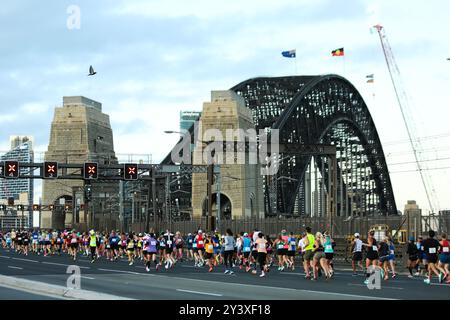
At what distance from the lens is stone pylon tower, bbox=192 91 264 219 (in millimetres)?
94312

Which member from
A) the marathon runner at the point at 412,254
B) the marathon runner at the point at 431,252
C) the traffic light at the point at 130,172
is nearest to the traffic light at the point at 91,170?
the traffic light at the point at 130,172

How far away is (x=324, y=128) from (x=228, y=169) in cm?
4090

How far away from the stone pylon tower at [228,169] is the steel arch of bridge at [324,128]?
18.5m

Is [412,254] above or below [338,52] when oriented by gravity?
below

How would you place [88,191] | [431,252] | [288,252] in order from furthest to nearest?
1. [88,191]
2. [288,252]
3. [431,252]

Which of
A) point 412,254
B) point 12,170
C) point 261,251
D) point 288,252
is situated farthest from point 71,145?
point 412,254

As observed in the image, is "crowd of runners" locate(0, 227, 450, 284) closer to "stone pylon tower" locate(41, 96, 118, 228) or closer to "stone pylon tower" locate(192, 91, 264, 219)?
"stone pylon tower" locate(192, 91, 264, 219)

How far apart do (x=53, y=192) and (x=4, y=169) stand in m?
55.5

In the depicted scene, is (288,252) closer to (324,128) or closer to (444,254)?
(444,254)

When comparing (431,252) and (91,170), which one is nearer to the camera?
(431,252)

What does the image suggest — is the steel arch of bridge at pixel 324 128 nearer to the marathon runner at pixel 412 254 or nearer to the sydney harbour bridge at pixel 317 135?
the sydney harbour bridge at pixel 317 135

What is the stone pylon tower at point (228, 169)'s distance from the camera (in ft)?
309

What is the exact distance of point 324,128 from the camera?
438ft
